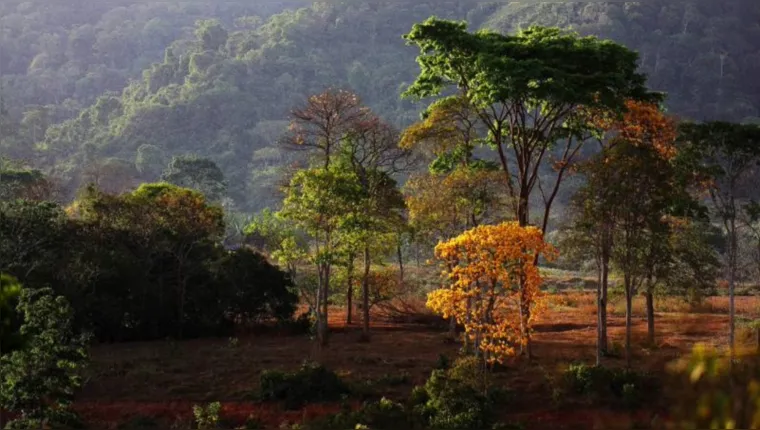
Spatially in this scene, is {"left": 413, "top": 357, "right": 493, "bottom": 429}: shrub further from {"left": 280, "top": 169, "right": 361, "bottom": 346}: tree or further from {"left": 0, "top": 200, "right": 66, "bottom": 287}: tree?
{"left": 0, "top": 200, "right": 66, "bottom": 287}: tree

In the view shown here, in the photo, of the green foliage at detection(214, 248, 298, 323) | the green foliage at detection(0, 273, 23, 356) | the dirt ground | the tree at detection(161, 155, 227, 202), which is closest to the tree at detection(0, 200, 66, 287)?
the dirt ground

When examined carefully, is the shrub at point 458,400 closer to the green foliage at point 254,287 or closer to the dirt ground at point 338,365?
the dirt ground at point 338,365

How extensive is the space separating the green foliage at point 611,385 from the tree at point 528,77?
4117 millimetres

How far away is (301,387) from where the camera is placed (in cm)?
1695

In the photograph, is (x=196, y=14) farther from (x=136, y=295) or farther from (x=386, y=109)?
(x=136, y=295)

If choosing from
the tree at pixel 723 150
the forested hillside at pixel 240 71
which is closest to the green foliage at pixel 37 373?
the tree at pixel 723 150

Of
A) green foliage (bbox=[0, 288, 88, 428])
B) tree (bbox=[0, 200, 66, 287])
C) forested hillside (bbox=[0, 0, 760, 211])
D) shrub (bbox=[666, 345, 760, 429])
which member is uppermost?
forested hillside (bbox=[0, 0, 760, 211])

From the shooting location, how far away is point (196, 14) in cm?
19438

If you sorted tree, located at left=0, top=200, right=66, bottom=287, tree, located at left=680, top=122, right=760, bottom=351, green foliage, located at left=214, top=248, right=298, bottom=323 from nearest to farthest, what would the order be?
tree, located at left=680, top=122, right=760, bottom=351 → tree, located at left=0, top=200, right=66, bottom=287 → green foliage, located at left=214, top=248, right=298, bottom=323

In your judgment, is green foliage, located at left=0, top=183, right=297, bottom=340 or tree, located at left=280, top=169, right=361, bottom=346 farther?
green foliage, located at left=0, top=183, right=297, bottom=340

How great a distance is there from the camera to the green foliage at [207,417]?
14394 millimetres

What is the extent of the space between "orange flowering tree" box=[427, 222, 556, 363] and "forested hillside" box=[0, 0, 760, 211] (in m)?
67.8

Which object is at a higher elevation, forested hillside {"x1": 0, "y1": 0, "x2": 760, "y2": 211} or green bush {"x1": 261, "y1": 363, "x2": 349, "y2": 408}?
forested hillside {"x1": 0, "y1": 0, "x2": 760, "y2": 211}

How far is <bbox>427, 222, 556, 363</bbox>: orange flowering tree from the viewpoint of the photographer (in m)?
15.6
